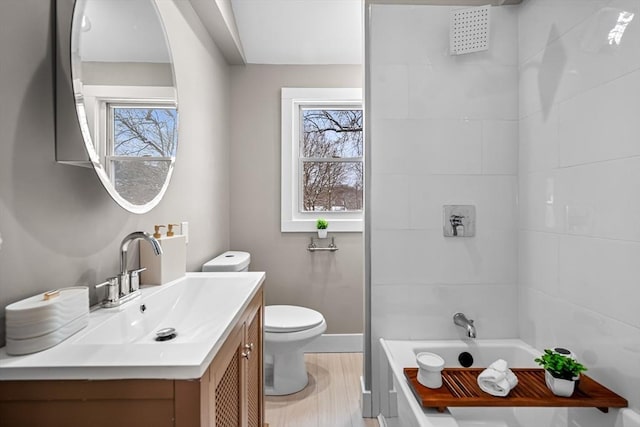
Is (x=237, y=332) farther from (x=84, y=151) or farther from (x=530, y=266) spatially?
(x=530, y=266)

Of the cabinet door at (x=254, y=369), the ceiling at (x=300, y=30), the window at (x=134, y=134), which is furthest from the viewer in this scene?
the ceiling at (x=300, y=30)

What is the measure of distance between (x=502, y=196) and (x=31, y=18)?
75.8 inches

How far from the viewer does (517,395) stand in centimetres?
120

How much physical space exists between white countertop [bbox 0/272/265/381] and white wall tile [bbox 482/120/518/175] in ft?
4.17

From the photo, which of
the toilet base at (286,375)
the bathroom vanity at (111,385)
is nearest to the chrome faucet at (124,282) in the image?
the bathroom vanity at (111,385)

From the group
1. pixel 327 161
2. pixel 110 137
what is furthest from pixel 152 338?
pixel 327 161

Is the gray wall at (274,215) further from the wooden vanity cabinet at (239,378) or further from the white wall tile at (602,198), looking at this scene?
the white wall tile at (602,198)

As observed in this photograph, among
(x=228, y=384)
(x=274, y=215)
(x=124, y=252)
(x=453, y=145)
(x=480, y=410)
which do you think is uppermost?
(x=453, y=145)

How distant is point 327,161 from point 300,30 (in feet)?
3.18

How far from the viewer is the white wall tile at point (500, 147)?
1780 millimetres

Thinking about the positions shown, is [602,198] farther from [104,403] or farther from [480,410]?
[104,403]

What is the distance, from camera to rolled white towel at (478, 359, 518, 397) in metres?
1.19

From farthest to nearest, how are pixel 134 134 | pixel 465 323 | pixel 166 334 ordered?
1. pixel 465 323
2. pixel 134 134
3. pixel 166 334

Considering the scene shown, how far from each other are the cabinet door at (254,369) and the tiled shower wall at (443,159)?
0.73 m
